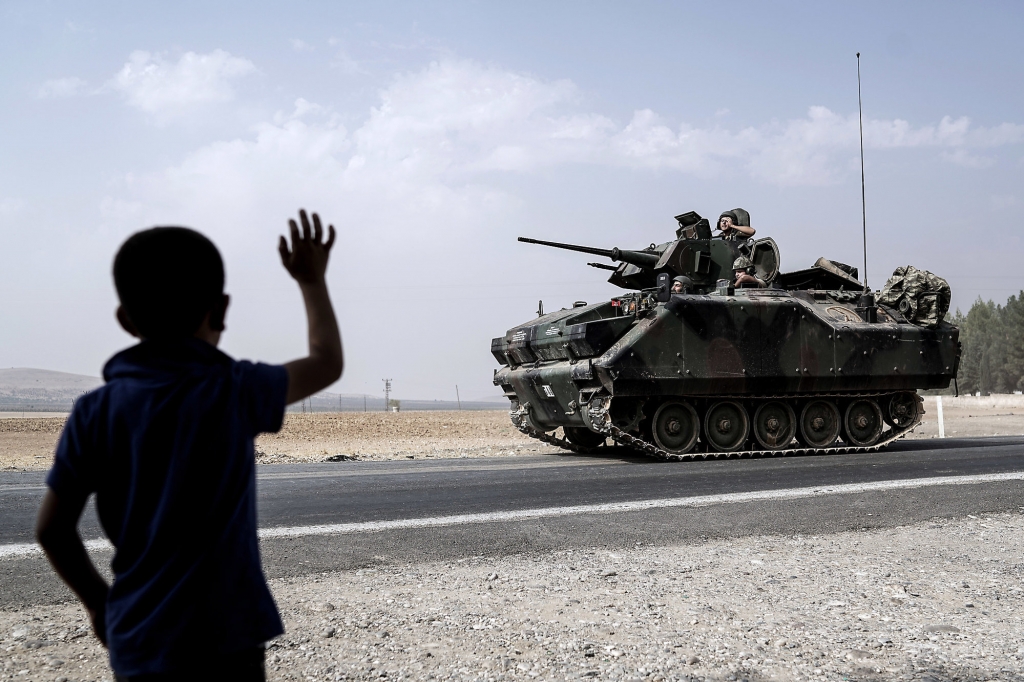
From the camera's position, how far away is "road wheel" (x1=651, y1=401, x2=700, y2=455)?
45.8ft

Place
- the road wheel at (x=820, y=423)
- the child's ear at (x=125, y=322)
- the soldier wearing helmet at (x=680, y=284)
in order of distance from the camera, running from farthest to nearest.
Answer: the road wheel at (x=820, y=423), the soldier wearing helmet at (x=680, y=284), the child's ear at (x=125, y=322)

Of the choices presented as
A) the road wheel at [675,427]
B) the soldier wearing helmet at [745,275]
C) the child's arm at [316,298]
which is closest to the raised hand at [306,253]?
the child's arm at [316,298]

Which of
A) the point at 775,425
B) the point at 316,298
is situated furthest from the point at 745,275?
the point at 316,298

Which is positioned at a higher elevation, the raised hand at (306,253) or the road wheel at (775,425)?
the raised hand at (306,253)

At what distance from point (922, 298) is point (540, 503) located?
1056cm

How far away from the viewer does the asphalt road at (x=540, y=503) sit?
20.6 ft

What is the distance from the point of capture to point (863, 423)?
51.8 ft

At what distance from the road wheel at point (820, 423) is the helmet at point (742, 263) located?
2442mm

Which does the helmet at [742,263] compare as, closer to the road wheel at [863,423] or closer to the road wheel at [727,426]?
the road wheel at [727,426]

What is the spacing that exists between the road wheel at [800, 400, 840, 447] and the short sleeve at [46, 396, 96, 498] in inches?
571

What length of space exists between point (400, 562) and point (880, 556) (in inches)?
118

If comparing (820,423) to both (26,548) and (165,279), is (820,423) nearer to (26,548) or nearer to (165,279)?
(26,548)

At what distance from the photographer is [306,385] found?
6.26 feet

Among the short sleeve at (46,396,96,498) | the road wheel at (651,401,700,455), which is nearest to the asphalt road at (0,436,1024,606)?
the road wheel at (651,401,700,455)
